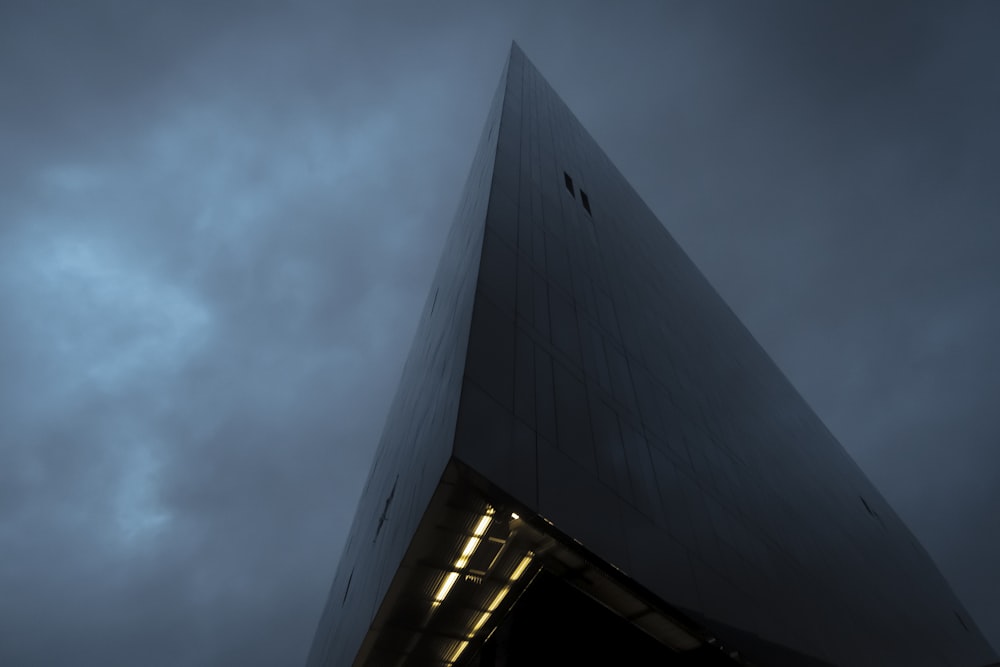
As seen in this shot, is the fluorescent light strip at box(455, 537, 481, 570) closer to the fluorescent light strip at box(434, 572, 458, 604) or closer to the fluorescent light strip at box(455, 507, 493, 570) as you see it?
the fluorescent light strip at box(455, 507, 493, 570)

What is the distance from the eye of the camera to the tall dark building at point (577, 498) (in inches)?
276

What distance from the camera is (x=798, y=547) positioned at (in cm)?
1392

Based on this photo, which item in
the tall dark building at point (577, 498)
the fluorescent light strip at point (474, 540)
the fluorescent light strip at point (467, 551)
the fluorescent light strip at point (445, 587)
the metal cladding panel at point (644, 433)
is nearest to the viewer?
the fluorescent light strip at point (474, 540)

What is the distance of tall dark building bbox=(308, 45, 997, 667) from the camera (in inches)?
276

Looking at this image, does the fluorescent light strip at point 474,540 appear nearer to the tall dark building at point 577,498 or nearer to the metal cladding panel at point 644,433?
the tall dark building at point 577,498

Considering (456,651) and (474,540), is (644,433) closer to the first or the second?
(474,540)

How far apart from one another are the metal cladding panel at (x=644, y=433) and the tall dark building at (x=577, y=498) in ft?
0.17

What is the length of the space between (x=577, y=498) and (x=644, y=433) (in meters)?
3.42

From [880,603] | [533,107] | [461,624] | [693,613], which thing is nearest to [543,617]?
[461,624]

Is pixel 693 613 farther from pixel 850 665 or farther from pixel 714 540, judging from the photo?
pixel 850 665

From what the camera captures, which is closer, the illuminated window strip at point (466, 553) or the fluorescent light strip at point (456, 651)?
the illuminated window strip at point (466, 553)

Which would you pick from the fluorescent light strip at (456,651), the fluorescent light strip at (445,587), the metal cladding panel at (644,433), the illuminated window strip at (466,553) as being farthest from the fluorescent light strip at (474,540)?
the fluorescent light strip at (456,651)

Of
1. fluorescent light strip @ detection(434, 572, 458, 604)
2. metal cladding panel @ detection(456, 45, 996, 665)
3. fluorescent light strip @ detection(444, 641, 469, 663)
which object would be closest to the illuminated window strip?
fluorescent light strip @ detection(434, 572, 458, 604)

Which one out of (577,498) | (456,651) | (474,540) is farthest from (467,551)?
(456,651)
